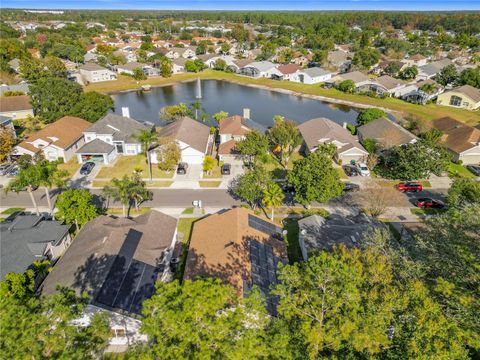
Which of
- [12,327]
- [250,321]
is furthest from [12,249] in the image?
[250,321]

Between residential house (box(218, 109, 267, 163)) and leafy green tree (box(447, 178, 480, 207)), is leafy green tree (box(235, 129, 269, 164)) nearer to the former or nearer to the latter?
residential house (box(218, 109, 267, 163))

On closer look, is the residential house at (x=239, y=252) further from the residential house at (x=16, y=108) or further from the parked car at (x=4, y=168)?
the residential house at (x=16, y=108)

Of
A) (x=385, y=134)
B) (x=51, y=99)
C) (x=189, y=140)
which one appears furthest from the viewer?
(x=51, y=99)

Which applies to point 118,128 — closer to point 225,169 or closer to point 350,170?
point 225,169

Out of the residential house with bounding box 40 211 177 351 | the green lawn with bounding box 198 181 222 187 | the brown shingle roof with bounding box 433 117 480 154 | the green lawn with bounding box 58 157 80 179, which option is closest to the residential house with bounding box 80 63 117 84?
the green lawn with bounding box 58 157 80 179

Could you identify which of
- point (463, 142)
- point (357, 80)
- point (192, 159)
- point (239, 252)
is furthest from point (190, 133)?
point (357, 80)

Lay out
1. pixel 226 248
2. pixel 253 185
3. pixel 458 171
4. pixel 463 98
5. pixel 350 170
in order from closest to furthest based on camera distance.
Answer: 1. pixel 226 248
2. pixel 253 185
3. pixel 350 170
4. pixel 458 171
5. pixel 463 98

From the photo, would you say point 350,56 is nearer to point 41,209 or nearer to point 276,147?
point 276,147
